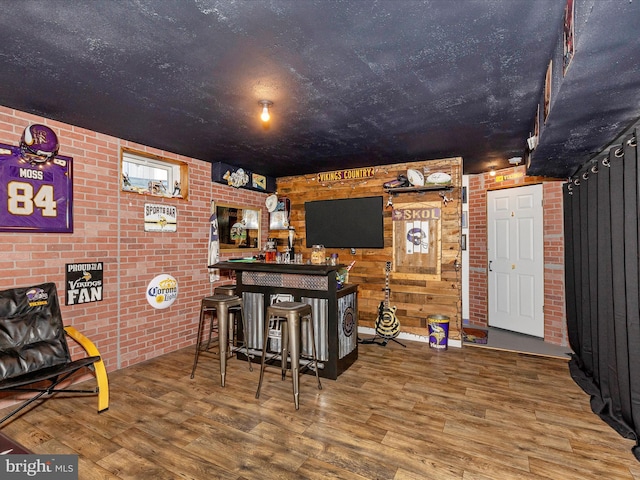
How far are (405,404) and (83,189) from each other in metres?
3.65

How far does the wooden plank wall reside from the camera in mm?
4547

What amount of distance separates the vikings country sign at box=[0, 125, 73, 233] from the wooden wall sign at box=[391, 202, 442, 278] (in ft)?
12.9

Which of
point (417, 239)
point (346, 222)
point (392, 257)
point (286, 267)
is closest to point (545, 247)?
point (417, 239)

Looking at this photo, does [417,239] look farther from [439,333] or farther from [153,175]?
[153,175]

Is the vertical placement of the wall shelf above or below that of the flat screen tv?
above

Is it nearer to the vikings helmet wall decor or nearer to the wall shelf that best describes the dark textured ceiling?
the vikings helmet wall decor

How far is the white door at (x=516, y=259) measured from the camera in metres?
4.89

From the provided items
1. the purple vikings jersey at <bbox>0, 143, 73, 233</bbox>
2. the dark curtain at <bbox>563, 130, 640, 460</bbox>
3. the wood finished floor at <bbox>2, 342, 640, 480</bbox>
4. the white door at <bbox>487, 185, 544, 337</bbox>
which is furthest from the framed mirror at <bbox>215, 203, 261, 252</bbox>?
the dark curtain at <bbox>563, 130, 640, 460</bbox>

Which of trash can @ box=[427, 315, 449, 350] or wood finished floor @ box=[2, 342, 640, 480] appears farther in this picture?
trash can @ box=[427, 315, 449, 350]

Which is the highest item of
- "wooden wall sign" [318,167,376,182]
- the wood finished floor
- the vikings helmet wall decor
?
"wooden wall sign" [318,167,376,182]

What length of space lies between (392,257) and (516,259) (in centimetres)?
196

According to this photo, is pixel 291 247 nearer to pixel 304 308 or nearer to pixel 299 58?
pixel 304 308

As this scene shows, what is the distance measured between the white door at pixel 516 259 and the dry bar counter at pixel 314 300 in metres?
2.88

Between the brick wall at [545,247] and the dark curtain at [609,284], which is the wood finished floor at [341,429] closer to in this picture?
the dark curtain at [609,284]
